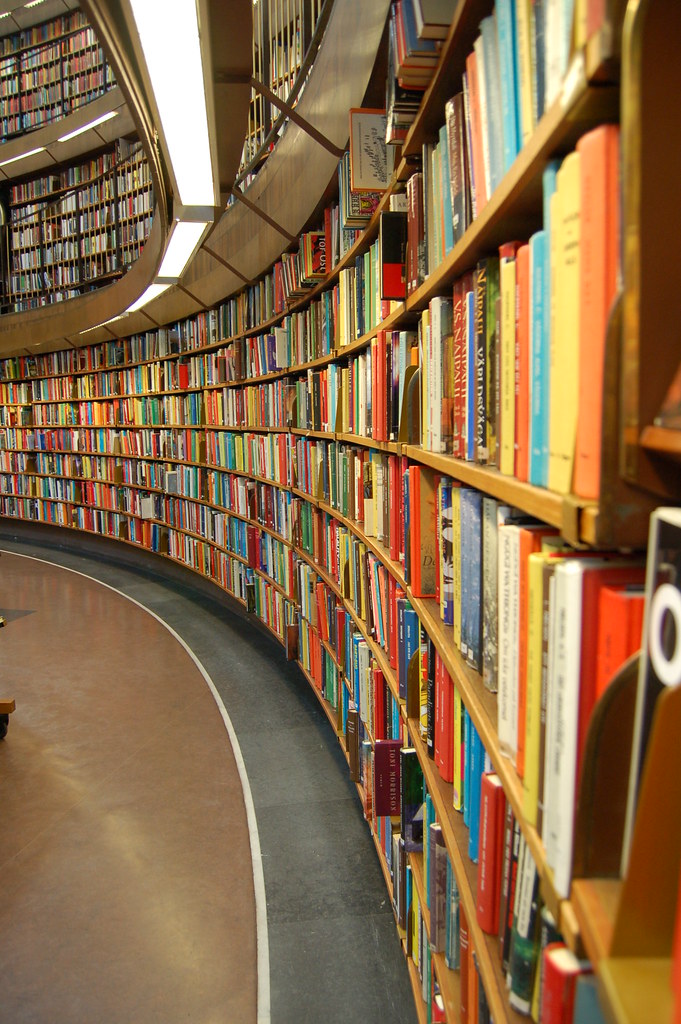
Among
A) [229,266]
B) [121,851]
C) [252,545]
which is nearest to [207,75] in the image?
[121,851]

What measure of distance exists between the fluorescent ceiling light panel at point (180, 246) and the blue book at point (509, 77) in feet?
7.41

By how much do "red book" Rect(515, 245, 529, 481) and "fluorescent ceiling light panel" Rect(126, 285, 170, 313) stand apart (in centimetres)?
419

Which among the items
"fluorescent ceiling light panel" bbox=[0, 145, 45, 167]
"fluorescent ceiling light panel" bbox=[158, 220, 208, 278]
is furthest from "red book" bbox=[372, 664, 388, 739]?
"fluorescent ceiling light panel" bbox=[0, 145, 45, 167]

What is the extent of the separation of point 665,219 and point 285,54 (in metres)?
4.67

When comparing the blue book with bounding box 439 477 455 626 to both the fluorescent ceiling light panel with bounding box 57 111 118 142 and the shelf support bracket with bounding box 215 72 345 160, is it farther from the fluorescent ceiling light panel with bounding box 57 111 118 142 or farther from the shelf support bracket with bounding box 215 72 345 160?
the fluorescent ceiling light panel with bounding box 57 111 118 142

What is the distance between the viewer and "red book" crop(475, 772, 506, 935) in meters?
1.00

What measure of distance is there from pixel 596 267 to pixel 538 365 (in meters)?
0.18

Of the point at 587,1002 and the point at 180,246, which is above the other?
the point at 180,246

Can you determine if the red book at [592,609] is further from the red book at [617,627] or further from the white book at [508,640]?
the white book at [508,640]

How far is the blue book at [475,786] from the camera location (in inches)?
46.5

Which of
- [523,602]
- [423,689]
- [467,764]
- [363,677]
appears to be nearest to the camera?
[523,602]

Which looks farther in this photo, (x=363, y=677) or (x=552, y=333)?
(x=363, y=677)

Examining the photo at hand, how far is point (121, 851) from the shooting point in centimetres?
264

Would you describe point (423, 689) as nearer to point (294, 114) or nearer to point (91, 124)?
point (294, 114)
